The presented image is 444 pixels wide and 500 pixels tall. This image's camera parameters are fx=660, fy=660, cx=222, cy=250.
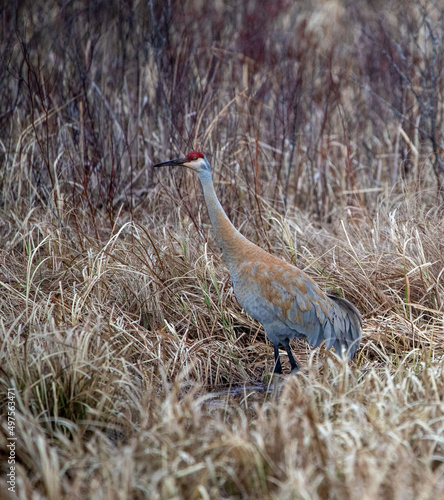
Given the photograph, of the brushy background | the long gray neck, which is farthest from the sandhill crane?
the brushy background

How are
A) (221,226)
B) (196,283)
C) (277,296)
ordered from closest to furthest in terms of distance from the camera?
(277,296) → (221,226) → (196,283)

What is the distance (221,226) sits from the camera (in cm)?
374

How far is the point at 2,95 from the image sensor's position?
5.73 m

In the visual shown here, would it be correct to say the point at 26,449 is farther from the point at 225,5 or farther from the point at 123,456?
the point at 225,5

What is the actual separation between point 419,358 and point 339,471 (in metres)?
1.56

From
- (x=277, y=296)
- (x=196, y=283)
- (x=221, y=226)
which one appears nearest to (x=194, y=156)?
(x=221, y=226)

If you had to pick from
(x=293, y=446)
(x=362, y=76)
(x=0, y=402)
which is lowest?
(x=0, y=402)

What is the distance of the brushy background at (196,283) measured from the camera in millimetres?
2449

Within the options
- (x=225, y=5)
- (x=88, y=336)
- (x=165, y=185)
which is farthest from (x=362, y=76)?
(x=88, y=336)

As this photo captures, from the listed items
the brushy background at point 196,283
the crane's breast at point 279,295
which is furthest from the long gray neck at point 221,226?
the brushy background at point 196,283

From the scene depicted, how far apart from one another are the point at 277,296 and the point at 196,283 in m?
0.97

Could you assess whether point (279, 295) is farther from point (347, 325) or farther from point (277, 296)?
point (347, 325)

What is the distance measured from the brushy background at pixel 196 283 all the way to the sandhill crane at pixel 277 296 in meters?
0.20

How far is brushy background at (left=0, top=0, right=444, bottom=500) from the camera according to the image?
2.45m
